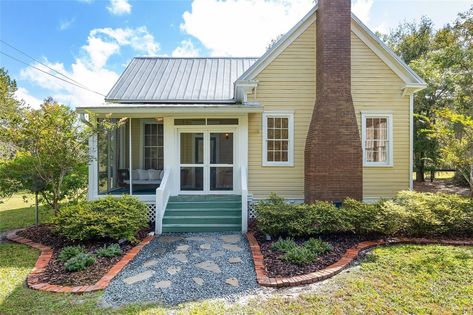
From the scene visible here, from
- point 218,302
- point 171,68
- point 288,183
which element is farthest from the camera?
point 171,68

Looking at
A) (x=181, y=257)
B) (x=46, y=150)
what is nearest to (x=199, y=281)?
(x=181, y=257)

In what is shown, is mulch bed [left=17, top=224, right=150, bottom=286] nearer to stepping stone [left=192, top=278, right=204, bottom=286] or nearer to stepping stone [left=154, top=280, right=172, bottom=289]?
stepping stone [left=154, top=280, right=172, bottom=289]

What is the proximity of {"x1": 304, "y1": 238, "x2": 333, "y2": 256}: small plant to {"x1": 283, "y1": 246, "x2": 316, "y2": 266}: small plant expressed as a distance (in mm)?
247

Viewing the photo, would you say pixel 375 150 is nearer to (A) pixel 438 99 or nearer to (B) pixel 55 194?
(B) pixel 55 194

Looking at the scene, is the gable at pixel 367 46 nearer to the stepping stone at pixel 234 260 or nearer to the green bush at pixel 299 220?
the green bush at pixel 299 220

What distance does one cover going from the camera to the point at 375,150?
920cm

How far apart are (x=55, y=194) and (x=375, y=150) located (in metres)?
9.98

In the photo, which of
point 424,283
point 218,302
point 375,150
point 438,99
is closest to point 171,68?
point 375,150

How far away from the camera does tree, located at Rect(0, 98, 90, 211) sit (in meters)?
6.88

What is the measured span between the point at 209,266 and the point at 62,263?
113 inches

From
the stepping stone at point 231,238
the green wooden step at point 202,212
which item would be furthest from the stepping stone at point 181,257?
the green wooden step at point 202,212

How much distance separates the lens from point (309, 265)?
16.0 feet

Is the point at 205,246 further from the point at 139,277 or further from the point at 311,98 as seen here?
the point at 311,98

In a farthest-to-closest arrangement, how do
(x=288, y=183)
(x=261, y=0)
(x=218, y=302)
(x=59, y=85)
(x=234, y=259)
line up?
1. (x=59, y=85)
2. (x=261, y=0)
3. (x=288, y=183)
4. (x=234, y=259)
5. (x=218, y=302)
